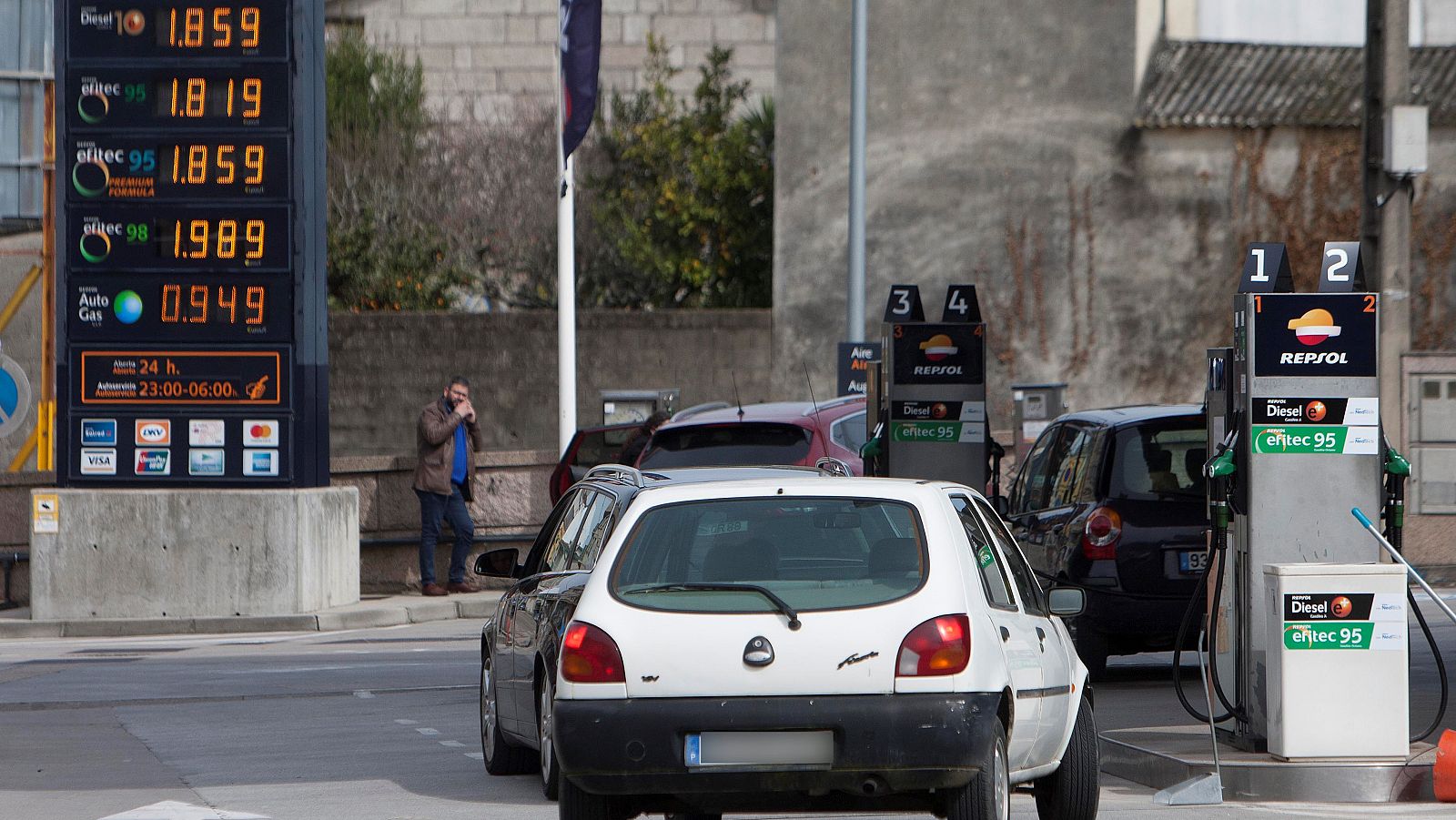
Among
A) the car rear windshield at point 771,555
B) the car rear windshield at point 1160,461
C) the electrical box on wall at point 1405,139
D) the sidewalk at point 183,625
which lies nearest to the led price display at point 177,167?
the sidewalk at point 183,625

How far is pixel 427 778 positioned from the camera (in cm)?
966

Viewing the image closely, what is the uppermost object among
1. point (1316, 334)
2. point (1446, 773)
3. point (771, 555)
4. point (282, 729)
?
point (1316, 334)

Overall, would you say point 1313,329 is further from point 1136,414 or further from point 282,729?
point 282,729

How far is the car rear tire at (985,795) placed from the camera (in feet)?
21.9

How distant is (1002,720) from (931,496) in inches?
30.6

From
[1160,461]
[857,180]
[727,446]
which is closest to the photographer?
[1160,461]

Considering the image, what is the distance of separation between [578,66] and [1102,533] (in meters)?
11.7

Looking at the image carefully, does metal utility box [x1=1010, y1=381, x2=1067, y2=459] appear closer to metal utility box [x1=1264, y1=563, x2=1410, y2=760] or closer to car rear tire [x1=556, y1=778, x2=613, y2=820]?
metal utility box [x1=1264, y1=563, x2=1410, y2=760]

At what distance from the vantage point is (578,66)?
2208 centimetres

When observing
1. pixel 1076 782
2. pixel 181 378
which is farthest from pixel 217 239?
pixel 1076 782

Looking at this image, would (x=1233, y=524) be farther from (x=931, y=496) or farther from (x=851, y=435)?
(x=851, y=435)

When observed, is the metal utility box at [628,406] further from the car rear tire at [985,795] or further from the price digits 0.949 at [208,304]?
the car rear tire at [985,795]

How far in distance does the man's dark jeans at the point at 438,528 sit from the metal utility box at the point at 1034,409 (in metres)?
5.62

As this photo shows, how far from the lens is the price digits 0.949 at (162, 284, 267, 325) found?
18.2 meters
